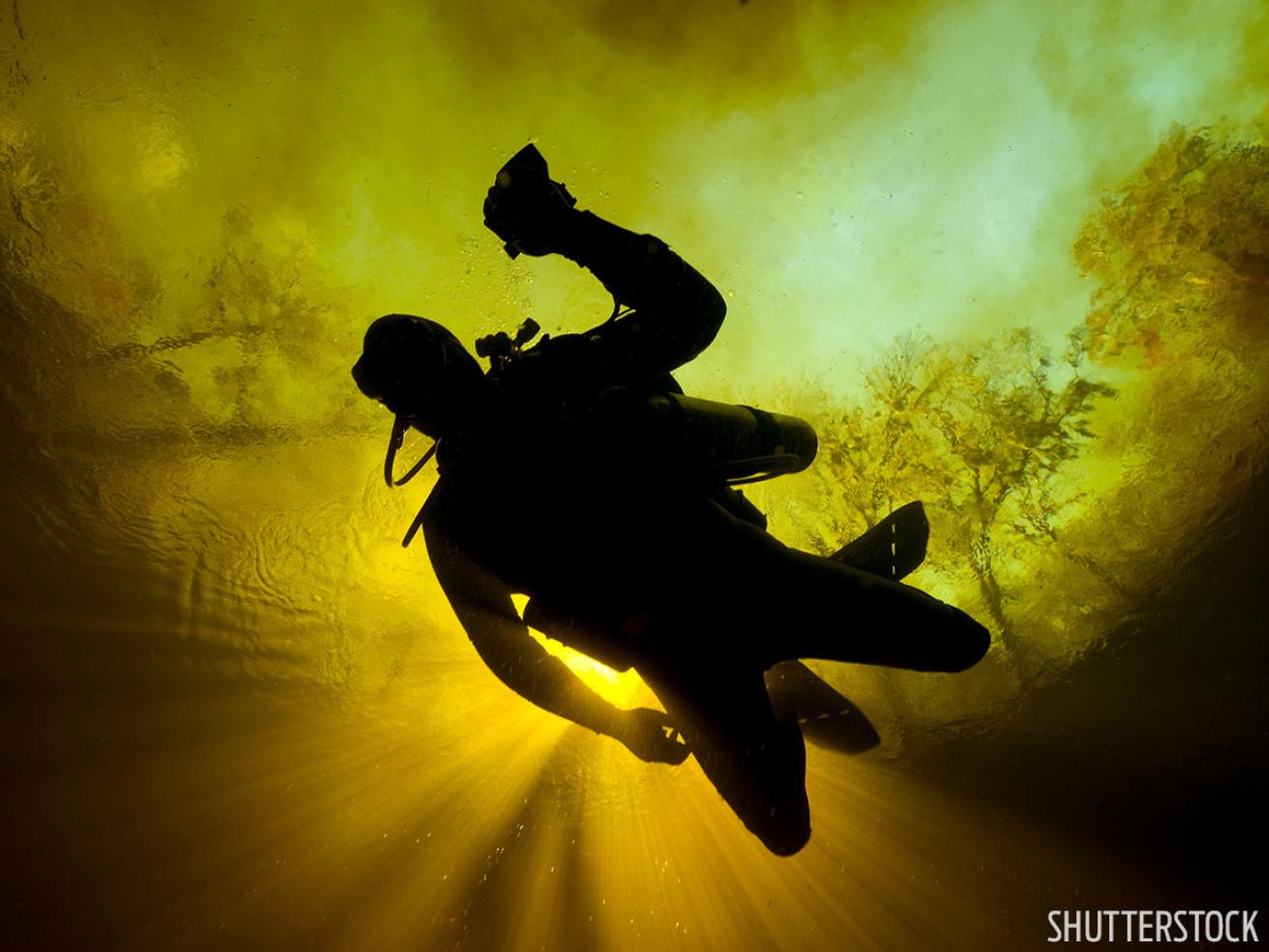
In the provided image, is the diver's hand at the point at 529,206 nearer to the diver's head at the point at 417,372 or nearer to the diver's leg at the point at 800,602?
the diver's head at the point at 417,372

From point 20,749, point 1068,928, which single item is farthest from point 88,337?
point 1068,928

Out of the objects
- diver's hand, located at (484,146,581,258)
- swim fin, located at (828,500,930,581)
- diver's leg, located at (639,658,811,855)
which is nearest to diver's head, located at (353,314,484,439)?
diver's hand, located at (484,146,581,258)

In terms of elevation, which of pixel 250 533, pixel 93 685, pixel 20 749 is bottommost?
pixel 20 749

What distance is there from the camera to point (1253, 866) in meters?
12.2

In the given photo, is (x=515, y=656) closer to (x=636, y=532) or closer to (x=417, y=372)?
(x=636, y=532)

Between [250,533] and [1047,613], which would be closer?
[250,533]

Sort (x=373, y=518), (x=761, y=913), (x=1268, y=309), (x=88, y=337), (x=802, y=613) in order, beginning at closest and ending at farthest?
(x=802, y=613) → (x=88, y=337) → (x=373, y=518) → (x=1268, y=309) → (x=761, y=913)

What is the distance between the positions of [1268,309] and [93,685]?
27.2m

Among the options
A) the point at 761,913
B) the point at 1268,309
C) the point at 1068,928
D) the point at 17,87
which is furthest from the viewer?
the point at 761,913

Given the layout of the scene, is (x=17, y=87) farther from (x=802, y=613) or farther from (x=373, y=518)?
(x=802, y=613)

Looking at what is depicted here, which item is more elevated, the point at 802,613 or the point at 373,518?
the point at 373,518

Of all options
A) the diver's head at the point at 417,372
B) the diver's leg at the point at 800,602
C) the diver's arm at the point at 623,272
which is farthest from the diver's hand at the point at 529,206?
the diver's leg at the point at 800,602

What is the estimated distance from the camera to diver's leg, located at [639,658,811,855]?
1.96m

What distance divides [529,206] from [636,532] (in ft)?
3.58
